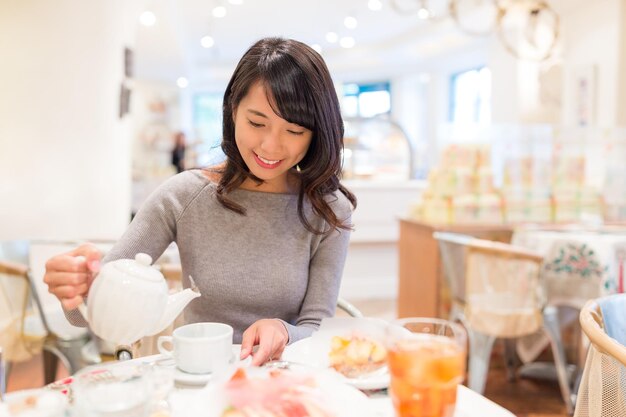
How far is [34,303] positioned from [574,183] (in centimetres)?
329

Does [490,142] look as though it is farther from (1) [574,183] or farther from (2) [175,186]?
(2) [175,186]

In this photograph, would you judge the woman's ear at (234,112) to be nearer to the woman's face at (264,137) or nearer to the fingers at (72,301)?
the woman's face at (264,137)

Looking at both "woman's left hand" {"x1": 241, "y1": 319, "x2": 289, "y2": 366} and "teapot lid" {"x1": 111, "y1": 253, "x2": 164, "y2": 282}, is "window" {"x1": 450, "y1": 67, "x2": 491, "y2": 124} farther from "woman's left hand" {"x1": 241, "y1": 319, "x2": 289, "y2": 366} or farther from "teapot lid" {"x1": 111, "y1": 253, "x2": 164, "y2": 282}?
"teapot lid" {"x1": 111, "y1": 253, "x2": 164, "y2": 282}

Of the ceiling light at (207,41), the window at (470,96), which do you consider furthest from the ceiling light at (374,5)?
the ceiling light at (207,41)

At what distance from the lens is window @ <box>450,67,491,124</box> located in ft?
27.4

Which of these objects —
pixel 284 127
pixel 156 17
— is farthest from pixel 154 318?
pixel 156 17

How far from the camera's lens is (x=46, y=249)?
274cm

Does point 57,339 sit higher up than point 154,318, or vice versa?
point 154,318

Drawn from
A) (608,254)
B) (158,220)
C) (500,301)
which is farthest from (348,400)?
(608,254)

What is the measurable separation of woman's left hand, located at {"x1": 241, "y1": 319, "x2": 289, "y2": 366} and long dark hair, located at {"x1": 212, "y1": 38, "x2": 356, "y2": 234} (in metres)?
0.35

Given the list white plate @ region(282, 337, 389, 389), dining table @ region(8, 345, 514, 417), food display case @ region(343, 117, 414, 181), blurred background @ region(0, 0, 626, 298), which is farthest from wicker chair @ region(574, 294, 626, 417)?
food display case @ region(343, 117, 414, 181)

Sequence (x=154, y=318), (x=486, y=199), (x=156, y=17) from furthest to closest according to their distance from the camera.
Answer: (x=156, y=17) → (x=486, y=199) → (x=154, y=318)

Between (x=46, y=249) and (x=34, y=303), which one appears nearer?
(x=34, y=303)

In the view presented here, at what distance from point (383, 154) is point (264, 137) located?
18.1 feet
